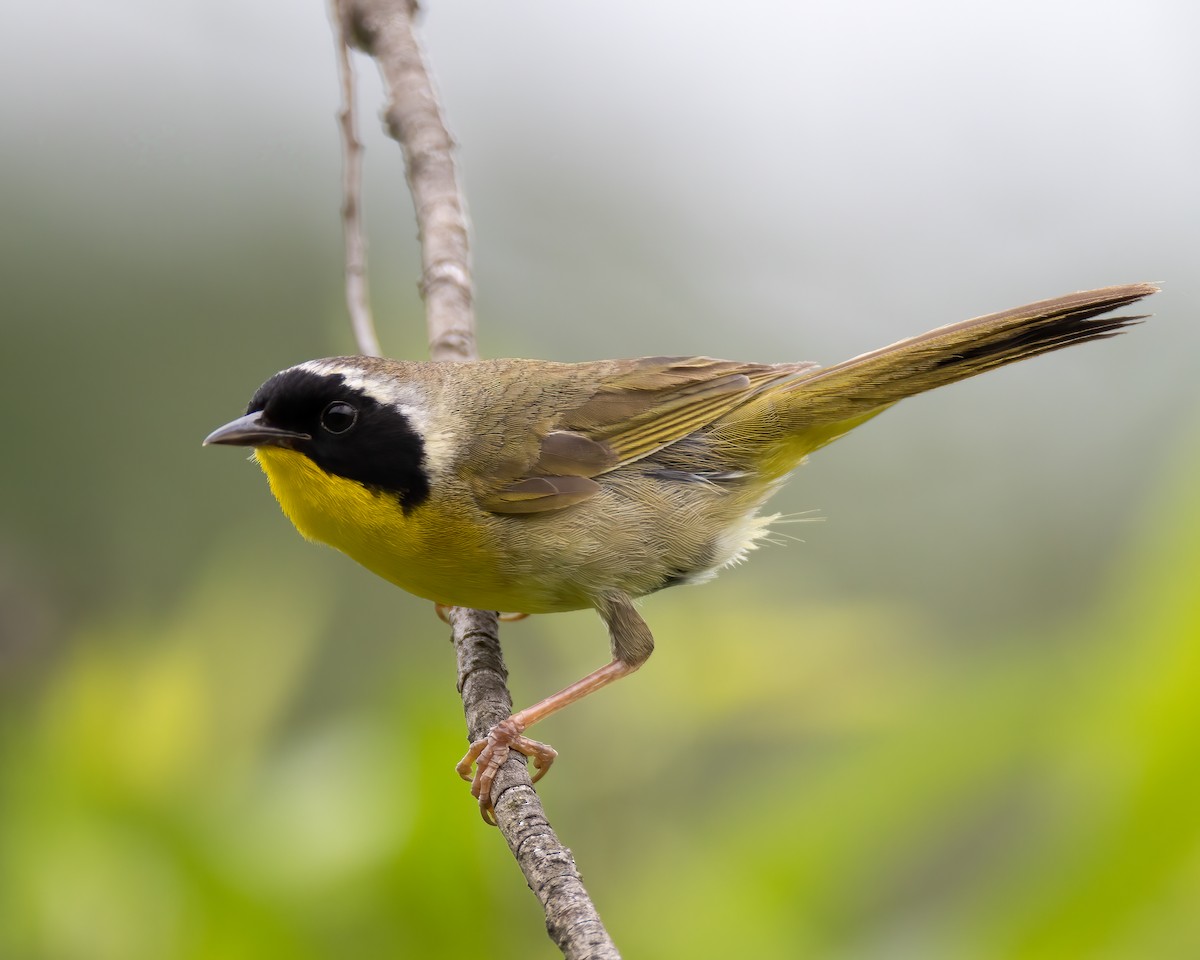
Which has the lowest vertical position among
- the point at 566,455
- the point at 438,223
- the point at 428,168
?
the point at 566,455

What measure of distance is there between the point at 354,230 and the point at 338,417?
3.32 ft

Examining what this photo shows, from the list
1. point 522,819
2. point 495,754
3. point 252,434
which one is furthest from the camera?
point 252,434

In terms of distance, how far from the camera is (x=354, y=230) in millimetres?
4027

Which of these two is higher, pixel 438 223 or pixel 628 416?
pixel 438 223

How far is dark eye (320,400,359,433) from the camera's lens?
10.6ft

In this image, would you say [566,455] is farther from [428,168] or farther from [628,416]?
[428,168]

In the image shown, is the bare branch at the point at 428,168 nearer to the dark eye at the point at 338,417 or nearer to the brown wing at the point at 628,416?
the brown wing at the point at 628,416

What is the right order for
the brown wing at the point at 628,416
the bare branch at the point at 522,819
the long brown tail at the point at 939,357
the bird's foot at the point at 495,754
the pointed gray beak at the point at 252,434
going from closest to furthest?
the bare branch at the point at 522,819
the bird's foot at the point at 495,754
the pointed gray beak at the point at 252,434
the long brown tail at the point at 939,357
the brown wing at the point at 628,416

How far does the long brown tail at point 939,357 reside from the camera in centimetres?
321

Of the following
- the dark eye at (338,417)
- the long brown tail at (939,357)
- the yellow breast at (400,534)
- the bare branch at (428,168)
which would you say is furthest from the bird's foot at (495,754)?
the bare branch at (428,168)

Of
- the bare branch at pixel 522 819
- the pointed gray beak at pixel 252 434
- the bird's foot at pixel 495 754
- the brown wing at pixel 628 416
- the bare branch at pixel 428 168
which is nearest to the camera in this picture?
the bare branch at pixel 522 819

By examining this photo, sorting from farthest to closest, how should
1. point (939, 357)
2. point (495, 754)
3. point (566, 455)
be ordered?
point (566, 455) < point (939, 357) < point (495, 754)

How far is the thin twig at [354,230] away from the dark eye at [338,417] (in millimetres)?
735

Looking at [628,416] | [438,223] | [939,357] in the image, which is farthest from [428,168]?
[939,357]
